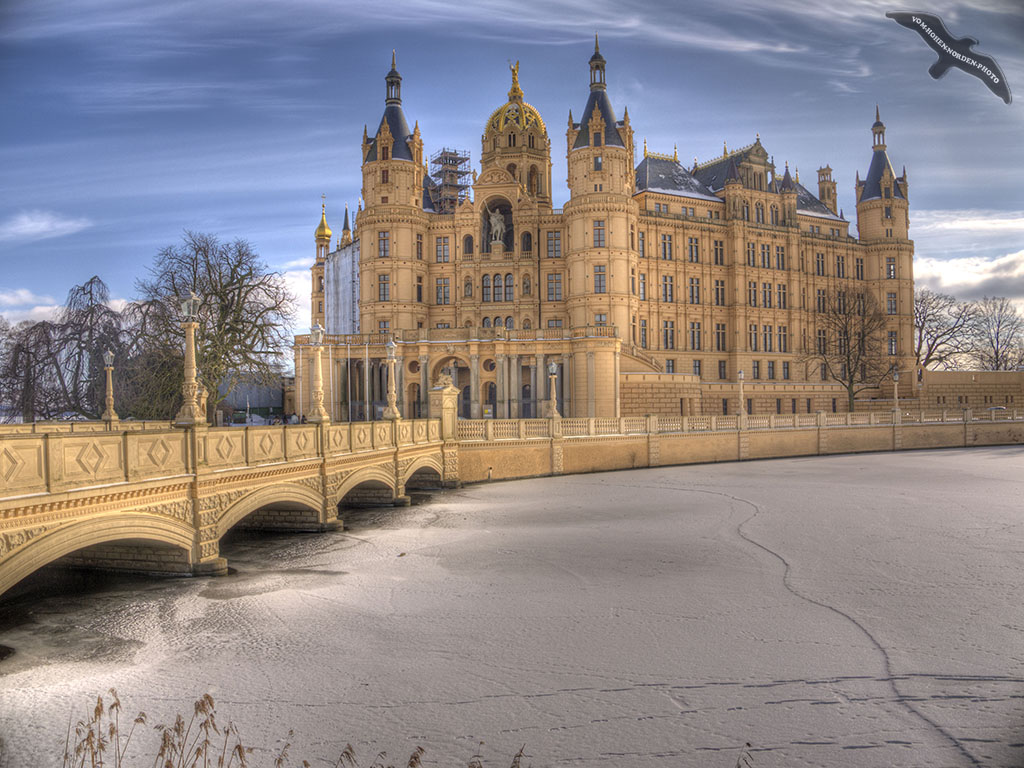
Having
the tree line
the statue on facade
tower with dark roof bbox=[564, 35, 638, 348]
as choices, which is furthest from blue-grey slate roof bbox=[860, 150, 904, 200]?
the tree line

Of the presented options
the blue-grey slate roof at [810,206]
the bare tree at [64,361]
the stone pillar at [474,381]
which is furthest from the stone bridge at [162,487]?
the blue-grey slate roof at [810,206]

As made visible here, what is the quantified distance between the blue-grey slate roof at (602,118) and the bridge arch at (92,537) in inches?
1793

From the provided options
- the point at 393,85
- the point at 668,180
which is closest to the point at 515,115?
the point at 393,85

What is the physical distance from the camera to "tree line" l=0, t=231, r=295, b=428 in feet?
116

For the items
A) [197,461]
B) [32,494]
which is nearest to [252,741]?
[32,494]

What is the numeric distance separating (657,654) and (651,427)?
28.1 meters

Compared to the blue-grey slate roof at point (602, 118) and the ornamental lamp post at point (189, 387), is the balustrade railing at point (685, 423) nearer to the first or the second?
the ornamental lamp post at point (189, 387)

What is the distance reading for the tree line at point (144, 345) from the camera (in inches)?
1389

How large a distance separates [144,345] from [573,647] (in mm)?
33466

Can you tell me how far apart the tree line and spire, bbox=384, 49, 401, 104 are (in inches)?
864

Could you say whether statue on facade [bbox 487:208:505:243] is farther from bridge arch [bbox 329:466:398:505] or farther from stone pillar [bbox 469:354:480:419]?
bridge arch [bbox 329:466:398:505]

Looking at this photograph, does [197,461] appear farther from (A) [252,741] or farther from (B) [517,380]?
(B) [517,380]

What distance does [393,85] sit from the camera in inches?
2255

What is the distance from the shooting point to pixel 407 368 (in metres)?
50.6
